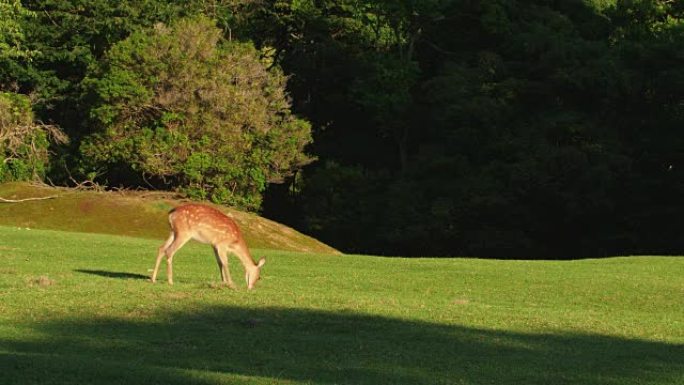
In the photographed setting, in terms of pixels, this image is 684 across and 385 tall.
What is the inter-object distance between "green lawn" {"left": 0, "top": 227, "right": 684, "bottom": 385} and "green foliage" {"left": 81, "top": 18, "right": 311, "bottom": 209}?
2279 cm

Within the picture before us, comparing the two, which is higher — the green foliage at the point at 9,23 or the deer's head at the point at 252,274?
the green foliage at the point at 9,23

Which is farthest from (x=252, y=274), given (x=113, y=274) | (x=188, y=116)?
(x=188, y=116)

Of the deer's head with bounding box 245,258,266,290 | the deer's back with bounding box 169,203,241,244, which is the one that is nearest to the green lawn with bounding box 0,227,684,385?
the deer's head with bounding box 245,258,266,290

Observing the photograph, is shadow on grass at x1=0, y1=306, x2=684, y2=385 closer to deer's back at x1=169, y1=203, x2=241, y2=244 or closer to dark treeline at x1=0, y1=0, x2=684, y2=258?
deer's back at x1=169, y1=203, x2=241, y2=244

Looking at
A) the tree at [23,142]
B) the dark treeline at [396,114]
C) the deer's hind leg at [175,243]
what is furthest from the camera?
the dark treeline at [396,114]

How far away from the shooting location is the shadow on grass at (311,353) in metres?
13.7

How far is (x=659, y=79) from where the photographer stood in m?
53.9

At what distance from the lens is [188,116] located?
54688 mm

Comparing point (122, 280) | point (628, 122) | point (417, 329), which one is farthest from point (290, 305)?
point (628, 122)

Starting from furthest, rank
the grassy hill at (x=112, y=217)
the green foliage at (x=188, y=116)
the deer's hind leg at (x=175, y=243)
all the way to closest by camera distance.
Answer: the green foliage at (x=188, y=116)
the grassy hill at (x=112, y=217)
the deer's hind leg at (x=175, y=243)

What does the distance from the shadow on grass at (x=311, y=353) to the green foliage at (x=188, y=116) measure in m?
34.4

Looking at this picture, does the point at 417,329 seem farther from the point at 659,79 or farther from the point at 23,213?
the point at 659,79

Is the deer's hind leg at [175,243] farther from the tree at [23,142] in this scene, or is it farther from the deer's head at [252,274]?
the tree at [23,142]

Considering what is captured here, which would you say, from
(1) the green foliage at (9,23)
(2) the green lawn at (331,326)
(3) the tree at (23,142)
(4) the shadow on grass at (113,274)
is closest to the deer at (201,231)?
(2) the green lawn at (331,326)
